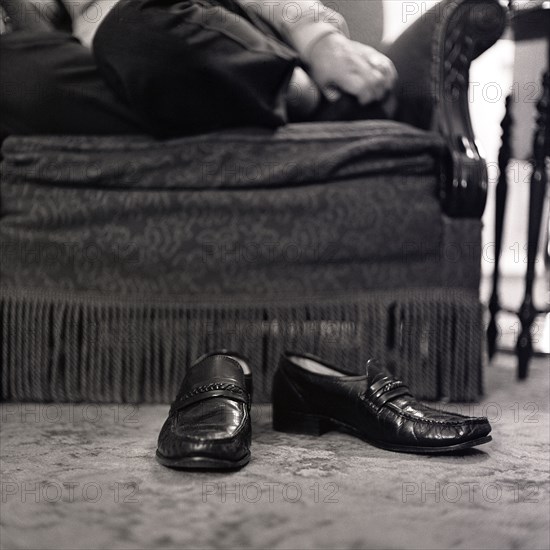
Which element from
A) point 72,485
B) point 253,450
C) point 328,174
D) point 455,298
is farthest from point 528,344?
point 72,485

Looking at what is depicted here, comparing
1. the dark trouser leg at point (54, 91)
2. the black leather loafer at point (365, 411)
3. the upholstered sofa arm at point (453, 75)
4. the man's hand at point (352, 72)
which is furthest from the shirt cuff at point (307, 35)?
the black leather loafer at point (365, 411)

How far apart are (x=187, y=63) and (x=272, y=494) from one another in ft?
2.14

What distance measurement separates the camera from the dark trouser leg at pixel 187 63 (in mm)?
1067

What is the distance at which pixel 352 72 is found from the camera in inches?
48.2

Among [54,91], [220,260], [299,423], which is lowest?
[299,423]

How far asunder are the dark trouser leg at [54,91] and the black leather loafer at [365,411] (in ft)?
1.62

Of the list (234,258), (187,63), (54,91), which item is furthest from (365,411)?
(54,91)

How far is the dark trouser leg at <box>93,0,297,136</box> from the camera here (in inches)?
42.0

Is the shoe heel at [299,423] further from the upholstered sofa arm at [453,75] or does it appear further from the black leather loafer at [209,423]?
the upholstered sofa arm at [453,75]

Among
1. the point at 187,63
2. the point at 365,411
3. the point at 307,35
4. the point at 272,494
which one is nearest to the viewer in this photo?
the point at 272,494

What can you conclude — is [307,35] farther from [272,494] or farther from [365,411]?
[272,494]

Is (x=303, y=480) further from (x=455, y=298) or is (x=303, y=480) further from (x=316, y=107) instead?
(x=316, y=107)

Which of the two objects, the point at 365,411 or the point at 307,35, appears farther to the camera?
the point at 307,35

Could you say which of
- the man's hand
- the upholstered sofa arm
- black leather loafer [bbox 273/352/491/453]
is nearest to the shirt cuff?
the man's hand
